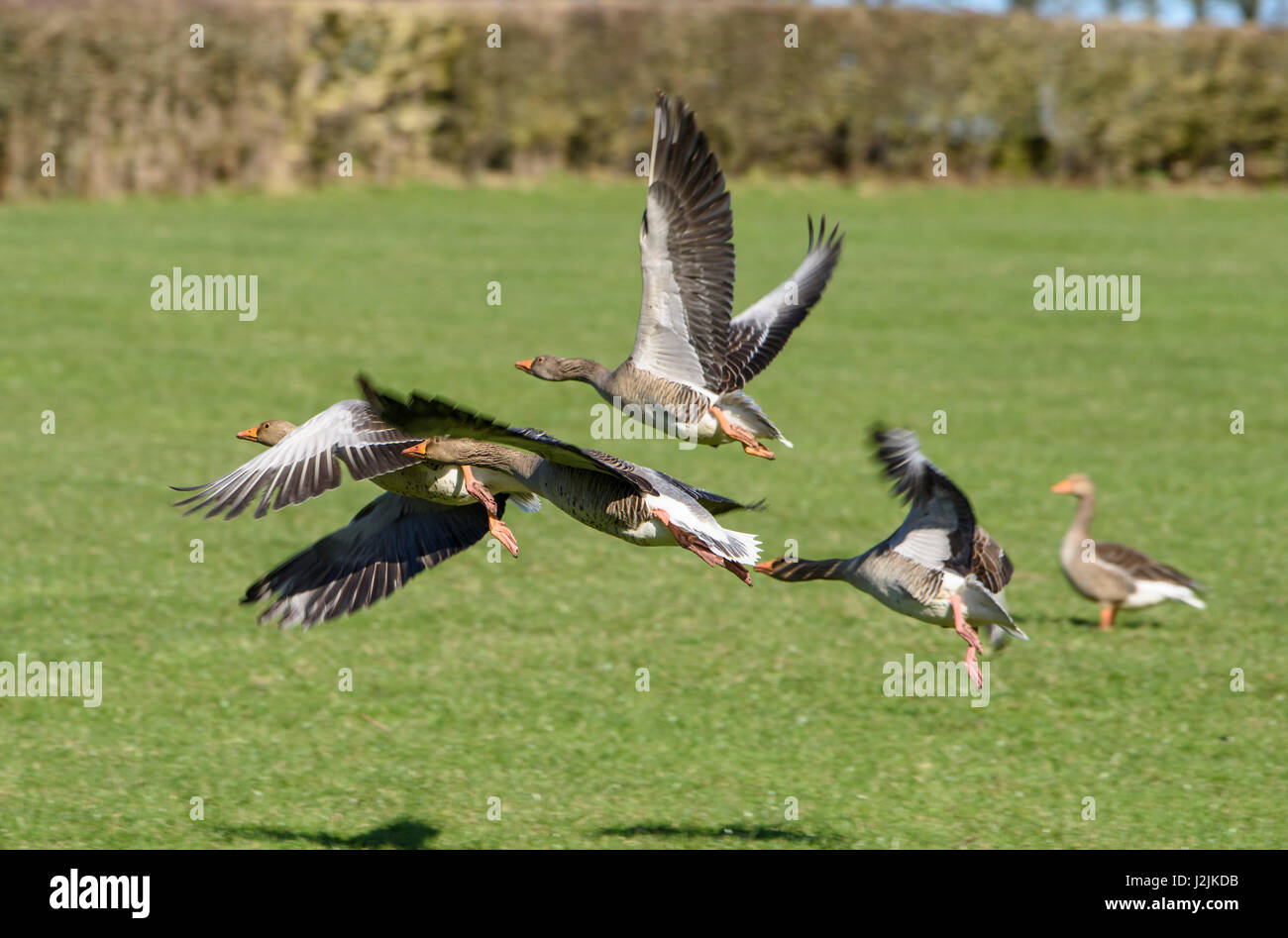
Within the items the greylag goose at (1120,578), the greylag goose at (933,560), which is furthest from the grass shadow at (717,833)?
the greylag goose at (1120,578)

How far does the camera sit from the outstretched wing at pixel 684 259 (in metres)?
7.58

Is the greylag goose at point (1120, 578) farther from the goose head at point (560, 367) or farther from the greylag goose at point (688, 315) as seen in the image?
the goose head at point (560, 367)

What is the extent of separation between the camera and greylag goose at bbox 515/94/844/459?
7602 millimetres

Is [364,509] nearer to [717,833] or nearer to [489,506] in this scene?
[489,506]

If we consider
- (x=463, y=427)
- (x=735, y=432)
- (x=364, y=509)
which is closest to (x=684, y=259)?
(x=735, y=432)

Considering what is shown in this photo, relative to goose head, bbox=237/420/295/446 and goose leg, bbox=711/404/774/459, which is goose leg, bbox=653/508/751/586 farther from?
goose head, bbox=237/420/295/446

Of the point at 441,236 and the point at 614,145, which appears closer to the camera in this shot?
the point at 441,236

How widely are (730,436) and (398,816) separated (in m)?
2.81

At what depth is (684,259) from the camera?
7816mm

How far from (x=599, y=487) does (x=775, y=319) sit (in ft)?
8.60

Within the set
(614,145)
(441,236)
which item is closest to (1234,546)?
(441,236)

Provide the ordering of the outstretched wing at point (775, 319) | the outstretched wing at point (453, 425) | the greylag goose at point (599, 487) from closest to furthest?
1. the outstretched wing at point (453, 425)
2. the greylag goose at point (599, 487)
3. the outstretched wing at point (775, 319)

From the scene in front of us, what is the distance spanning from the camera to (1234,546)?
1490 cm
